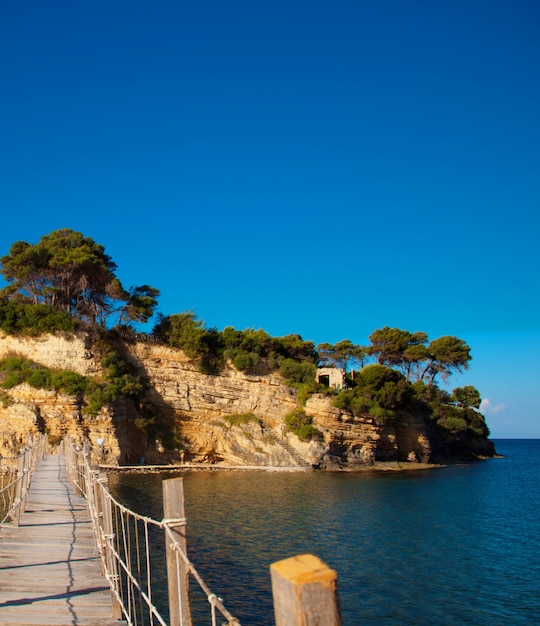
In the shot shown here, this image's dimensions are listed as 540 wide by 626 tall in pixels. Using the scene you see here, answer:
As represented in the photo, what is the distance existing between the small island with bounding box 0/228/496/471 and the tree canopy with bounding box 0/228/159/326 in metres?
0.08

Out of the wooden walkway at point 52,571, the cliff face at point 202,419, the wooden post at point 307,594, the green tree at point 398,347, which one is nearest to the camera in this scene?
the wooden post at point 307,594

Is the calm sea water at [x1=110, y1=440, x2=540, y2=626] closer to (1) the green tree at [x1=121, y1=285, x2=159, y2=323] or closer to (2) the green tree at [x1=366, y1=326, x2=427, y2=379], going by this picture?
(1) the green tree at [x1=121, y1=285, x2=159, y2=323]

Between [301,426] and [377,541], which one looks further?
[301,426]

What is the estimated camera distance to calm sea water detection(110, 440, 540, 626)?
11305 millimetres

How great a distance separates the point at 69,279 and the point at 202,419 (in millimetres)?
13694

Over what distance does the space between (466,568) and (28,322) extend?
1198 inches

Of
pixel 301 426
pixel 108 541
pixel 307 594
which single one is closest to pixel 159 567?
pixel 108 541

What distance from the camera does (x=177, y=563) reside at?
394 centimetres

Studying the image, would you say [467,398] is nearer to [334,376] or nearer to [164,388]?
[334,376]

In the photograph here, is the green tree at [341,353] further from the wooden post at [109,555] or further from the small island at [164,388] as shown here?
the wooden post at [109,555]

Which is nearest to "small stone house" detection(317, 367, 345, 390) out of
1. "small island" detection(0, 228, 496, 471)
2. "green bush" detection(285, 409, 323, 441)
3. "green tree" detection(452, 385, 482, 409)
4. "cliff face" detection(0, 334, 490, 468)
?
"small island" detection(0, 228, 496, 471)

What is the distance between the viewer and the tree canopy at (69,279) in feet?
126

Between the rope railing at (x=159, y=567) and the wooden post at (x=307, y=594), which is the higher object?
the wooden post at (x=307, y=594)

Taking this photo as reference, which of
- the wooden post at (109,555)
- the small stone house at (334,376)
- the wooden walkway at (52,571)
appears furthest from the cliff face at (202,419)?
the wooden post at (109,555)
